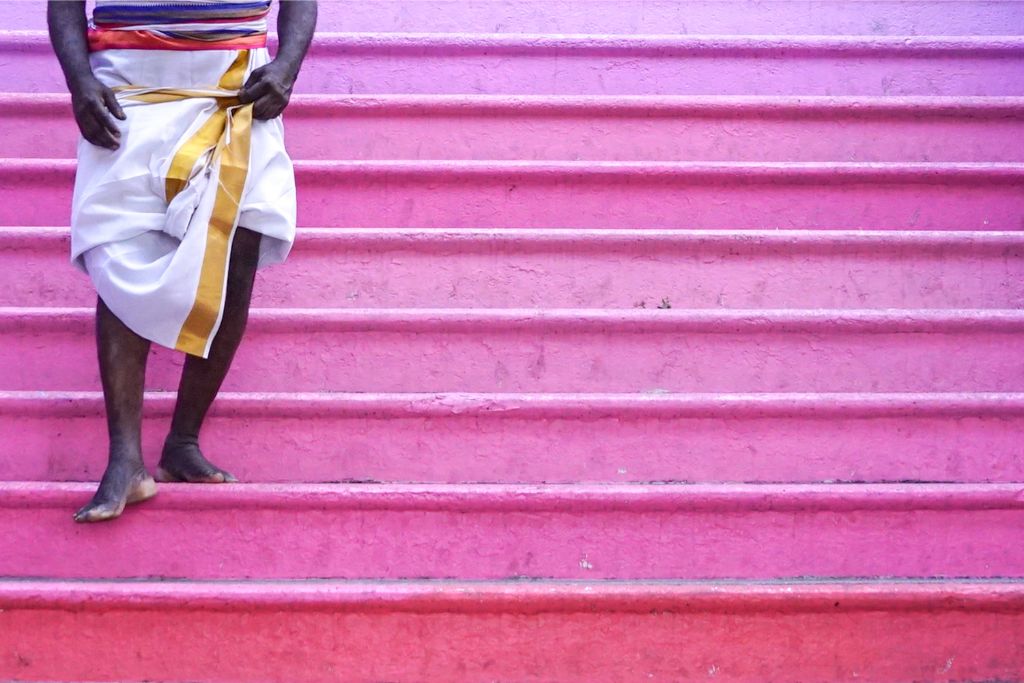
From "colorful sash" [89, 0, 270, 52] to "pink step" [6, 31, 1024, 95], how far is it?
3.17 feet

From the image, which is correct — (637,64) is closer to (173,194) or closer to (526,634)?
(173,194)

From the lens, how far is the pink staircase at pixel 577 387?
1702 millimetres

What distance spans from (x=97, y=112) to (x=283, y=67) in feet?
1.09

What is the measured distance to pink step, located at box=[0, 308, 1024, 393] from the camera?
208 cm

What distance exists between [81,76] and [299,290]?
63 centimetres

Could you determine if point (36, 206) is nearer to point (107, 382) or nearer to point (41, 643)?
point (107, 382)

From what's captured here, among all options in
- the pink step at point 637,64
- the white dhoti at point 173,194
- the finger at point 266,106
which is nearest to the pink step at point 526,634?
the white dhoti at point 173,194

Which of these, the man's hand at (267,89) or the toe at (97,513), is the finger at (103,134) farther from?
the toe at (97,513)

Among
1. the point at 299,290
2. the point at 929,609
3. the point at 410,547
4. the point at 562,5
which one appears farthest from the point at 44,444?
the point at 562,5

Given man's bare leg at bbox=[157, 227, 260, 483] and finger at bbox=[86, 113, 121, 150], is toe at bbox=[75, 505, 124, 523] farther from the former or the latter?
finger at bbox=[86, 113, 121, 150]

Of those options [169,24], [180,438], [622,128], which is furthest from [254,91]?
[622,128]

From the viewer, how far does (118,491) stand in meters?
1.75

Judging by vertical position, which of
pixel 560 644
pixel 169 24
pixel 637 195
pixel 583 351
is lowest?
pixel 560 644

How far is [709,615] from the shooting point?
1.71 metres
